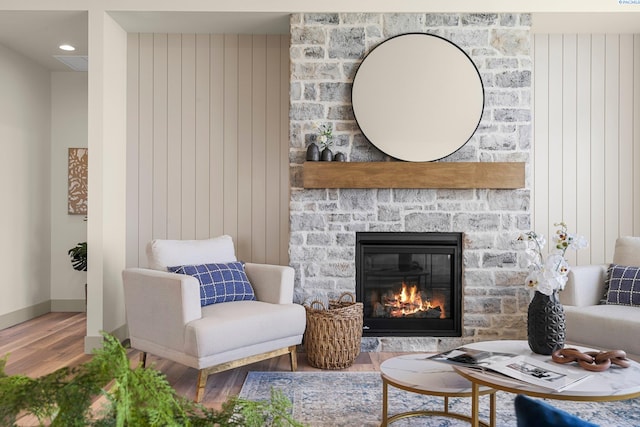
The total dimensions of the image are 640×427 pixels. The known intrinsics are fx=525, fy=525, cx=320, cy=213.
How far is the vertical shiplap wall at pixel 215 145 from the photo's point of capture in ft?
14.6

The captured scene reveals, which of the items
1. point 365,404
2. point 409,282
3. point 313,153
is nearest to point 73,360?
point 365,404

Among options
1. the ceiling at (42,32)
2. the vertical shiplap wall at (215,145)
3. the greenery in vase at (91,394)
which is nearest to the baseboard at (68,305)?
the vertical shiplap wall at (215,145)

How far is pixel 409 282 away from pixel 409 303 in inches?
6.4

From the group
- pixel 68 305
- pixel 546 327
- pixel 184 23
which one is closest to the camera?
pixel 546 327

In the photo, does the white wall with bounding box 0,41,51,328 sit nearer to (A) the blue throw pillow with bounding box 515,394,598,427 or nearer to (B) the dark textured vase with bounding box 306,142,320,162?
(B) the dark textured vase with bounding box 306,142,320,162

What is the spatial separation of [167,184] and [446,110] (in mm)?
2364

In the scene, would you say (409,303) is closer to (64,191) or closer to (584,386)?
(584,386)

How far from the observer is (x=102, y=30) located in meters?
3.93

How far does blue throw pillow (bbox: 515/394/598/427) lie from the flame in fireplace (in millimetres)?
3476

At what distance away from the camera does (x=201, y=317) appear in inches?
120

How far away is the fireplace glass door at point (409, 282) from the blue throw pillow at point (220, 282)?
0.91m

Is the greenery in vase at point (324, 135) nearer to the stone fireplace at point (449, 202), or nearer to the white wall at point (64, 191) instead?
the stone fireplace at point (449, 202)

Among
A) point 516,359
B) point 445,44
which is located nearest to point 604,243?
point 445,44

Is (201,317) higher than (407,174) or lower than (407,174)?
lower
